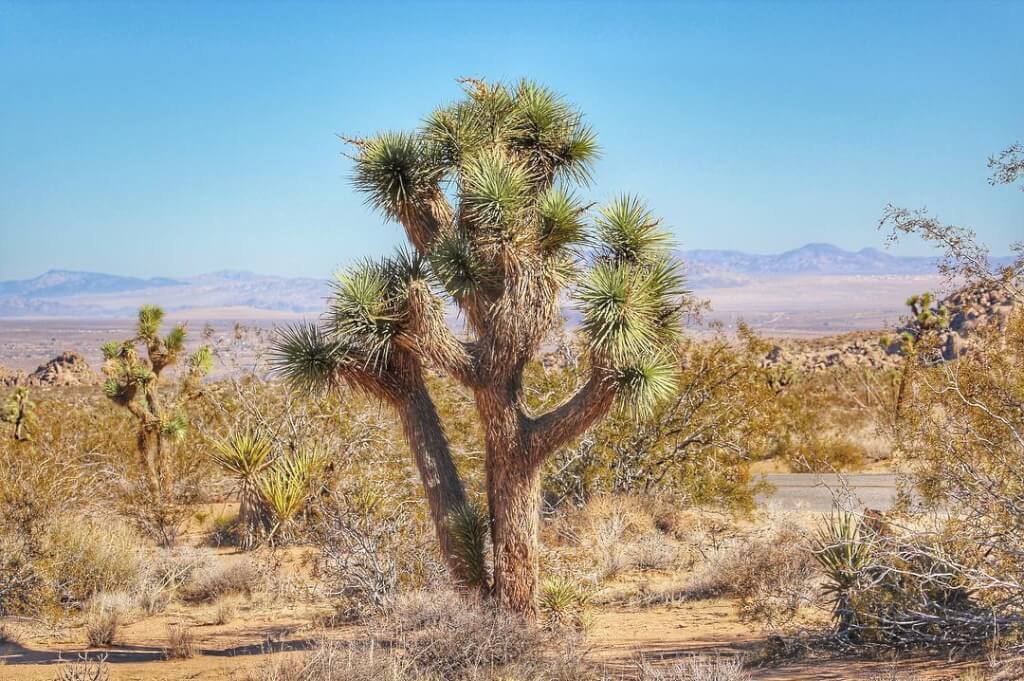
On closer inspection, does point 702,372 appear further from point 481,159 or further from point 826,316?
point 826,316

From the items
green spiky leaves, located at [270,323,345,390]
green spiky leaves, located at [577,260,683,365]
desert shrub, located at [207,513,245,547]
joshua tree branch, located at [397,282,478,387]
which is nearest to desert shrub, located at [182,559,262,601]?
desert shrub, located at [207,513,245,547]

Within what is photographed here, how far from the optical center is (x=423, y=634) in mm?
7703

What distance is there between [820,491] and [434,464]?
1104cm

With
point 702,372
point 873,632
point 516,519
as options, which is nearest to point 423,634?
point 516,519

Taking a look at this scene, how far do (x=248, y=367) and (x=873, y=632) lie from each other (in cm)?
1071

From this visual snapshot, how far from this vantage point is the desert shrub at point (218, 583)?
484 inches

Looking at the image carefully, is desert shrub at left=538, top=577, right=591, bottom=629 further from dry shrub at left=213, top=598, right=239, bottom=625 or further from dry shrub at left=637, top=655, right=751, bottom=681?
dry shrub at left=213, top=598, right=239, bottom=625

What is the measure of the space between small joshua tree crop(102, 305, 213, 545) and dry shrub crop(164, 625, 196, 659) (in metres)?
5.17

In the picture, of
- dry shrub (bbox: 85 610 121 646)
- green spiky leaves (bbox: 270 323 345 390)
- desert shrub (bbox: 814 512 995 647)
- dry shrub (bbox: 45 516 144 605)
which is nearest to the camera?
desert shrub (bbox: 814 512 995 647)

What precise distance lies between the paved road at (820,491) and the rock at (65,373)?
3298cm

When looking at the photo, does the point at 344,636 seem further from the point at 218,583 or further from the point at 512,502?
the point at 218,583

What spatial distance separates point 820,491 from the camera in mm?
17562

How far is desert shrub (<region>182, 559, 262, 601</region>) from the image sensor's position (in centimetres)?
Answer: 1229

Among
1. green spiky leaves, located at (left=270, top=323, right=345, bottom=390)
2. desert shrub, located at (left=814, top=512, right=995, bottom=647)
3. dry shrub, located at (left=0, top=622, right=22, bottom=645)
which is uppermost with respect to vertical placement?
green spiky leaves, located at (left=270, top=323, right=345, bottom=390)
